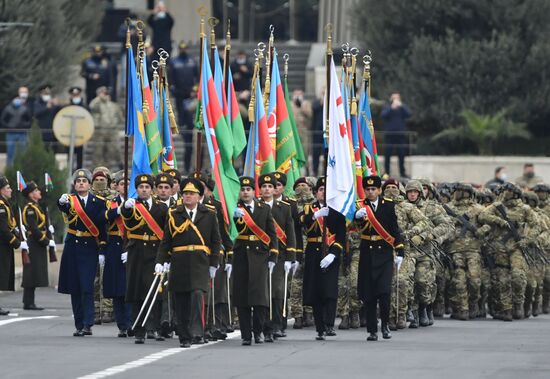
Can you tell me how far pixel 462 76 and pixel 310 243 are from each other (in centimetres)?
2180

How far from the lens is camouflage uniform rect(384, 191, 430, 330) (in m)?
25.8

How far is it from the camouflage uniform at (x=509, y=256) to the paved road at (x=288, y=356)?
9.75 ft

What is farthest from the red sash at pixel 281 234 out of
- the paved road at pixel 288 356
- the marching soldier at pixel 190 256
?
the marching soldier at pixel 190 256

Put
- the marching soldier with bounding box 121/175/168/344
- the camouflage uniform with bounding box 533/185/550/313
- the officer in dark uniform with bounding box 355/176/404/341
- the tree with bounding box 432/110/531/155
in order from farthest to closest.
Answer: the tree with bounding box 432/110/531/155 < the camouflage uniform with bounding box 533/185/550/313 < the officer in dark uniform with bounding box 355/176/404/341 < the marching soldier with bounding box 121/175/168/344

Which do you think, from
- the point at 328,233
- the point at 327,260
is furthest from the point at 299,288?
the point at 327,260

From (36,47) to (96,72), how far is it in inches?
86.6

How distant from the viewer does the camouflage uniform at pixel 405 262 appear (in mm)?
25766

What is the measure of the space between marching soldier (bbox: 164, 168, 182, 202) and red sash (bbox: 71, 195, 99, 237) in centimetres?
93

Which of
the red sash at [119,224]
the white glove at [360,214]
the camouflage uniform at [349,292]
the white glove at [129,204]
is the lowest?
the camouflage uniform at [349,292]

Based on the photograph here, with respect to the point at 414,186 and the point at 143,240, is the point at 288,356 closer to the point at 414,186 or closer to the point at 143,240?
the point at 143,240

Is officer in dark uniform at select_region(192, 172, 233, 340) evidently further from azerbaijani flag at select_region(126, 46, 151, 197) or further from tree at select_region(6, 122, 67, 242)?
tree at select_region(6, 122, 67, 242)

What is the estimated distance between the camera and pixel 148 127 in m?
26.3

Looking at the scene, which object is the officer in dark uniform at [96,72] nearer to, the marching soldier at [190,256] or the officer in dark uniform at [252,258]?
the officer in dark uniform at [252,258]

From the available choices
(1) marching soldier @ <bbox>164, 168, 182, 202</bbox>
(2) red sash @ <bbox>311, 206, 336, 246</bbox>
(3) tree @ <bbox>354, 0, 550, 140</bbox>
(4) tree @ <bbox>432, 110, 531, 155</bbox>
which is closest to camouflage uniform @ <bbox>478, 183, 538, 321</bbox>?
(2) red sash @ <bbox>311, 206, 336, 246</bbox>
